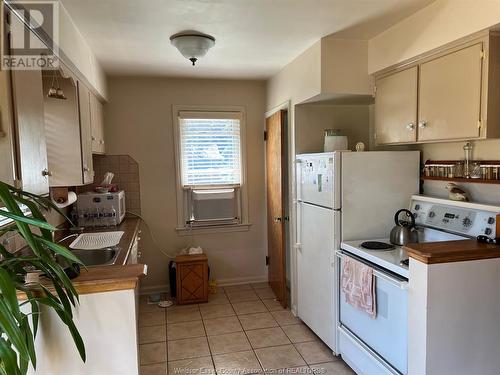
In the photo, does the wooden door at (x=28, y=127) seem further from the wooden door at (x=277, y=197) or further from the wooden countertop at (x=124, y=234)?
the wooden door at (x=277, y=197)

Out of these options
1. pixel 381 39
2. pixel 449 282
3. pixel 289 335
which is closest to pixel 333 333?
pixel 289 335

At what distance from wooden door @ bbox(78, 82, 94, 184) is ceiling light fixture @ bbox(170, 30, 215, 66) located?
0.80 metres

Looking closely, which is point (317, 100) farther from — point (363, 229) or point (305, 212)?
point (363, 229)

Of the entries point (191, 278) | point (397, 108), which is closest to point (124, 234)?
point (191, 278)

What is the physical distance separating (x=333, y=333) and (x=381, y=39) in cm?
219

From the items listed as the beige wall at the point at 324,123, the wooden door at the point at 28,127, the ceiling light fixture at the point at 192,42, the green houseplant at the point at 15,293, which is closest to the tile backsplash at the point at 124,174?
the ceiling light fixture at the point at 192,42


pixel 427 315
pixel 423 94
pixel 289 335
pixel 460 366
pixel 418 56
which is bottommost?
pixel 289 335

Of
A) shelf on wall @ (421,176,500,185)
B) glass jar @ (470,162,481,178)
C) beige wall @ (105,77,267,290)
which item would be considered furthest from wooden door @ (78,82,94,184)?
glass jar @ (470,162,481,178)

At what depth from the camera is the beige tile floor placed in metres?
2.58

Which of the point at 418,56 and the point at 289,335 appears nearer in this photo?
the point at 418,56

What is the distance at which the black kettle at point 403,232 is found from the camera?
7.81 ft

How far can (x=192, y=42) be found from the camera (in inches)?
98.1

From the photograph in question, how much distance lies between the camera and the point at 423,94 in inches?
88.0

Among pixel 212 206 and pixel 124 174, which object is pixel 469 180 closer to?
pixel 212 206
